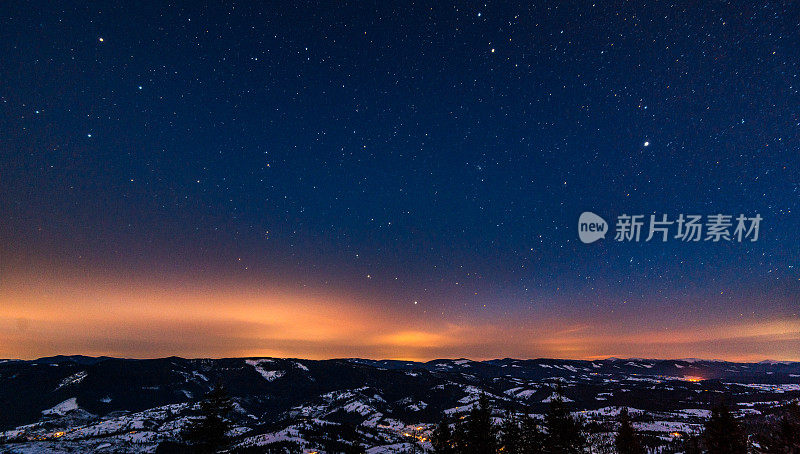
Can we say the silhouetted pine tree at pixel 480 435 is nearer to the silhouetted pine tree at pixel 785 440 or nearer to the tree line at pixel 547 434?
the tree line at pixel 547 434

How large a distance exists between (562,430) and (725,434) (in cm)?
2030

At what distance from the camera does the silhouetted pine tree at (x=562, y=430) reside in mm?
31016

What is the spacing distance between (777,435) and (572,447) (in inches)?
590

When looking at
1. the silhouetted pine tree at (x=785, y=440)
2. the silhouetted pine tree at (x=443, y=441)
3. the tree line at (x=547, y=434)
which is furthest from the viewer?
the silhouetted pine tree at (x=443, y=441)

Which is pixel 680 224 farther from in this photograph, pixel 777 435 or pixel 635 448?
pixel 635 448

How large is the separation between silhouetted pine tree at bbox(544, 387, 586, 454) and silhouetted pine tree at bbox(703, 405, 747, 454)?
17093 mm

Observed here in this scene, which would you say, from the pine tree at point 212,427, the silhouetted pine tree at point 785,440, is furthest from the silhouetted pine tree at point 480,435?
the pine tree at point 212,427

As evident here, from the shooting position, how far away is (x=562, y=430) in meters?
31.6

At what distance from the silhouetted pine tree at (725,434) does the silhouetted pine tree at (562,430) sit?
17093 millimetres

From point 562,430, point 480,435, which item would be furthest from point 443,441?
point 562,430

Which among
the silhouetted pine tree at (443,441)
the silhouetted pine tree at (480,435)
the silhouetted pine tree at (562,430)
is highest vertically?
the silhouetted pine tree at (562,430)

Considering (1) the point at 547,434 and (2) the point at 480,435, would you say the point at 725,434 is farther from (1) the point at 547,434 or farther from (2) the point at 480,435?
(2) the point at 480,435

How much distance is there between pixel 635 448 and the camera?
46.8 meters

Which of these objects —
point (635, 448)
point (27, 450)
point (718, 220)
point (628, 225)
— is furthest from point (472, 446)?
point (27, 450)
